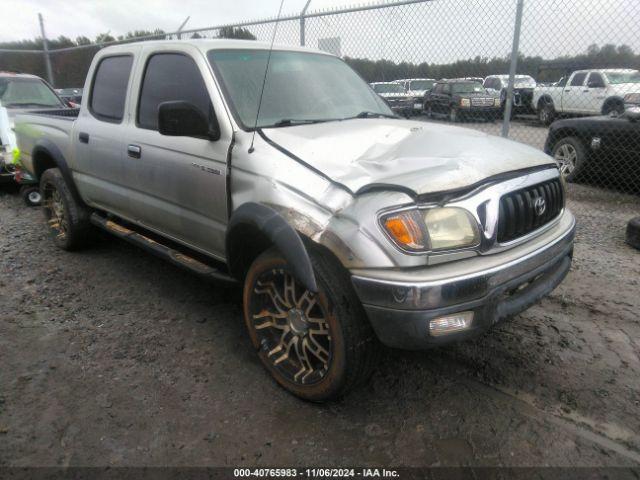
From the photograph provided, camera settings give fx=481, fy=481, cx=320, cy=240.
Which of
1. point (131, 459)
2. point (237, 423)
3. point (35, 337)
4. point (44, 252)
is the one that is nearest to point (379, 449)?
point (237, 423)

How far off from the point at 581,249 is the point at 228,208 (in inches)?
144

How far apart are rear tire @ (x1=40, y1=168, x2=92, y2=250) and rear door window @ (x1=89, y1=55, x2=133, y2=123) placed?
89cm

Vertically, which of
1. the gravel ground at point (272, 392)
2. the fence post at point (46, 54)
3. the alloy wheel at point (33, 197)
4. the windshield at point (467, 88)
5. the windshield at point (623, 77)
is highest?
the fence post at point (46, 54)

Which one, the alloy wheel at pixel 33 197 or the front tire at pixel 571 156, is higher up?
the front tire at pixel 571 156

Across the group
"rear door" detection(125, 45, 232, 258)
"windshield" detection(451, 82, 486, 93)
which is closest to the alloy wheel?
"rear door" detection(125, 45, 232, 258)

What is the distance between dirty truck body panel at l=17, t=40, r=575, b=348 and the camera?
2047mm

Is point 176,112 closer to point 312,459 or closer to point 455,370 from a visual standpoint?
point 312,459

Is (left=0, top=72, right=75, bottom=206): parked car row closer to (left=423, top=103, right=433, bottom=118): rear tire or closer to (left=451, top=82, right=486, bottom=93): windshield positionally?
(left=423, top=103, right=433, bottom=118): rear tire

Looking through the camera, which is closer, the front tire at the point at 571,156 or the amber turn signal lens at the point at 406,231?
the amber turn signal lens at the point at 406,231

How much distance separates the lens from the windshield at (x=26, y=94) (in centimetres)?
805

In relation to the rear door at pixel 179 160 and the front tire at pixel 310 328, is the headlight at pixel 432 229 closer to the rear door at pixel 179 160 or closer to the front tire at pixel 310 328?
the front tire at pixel 310 328

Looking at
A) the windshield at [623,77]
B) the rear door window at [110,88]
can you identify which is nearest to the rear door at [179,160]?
the rear door window at [110,88]

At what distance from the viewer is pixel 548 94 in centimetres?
1523

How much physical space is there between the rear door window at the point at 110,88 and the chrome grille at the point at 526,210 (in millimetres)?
2905
